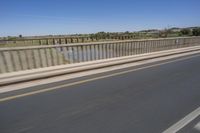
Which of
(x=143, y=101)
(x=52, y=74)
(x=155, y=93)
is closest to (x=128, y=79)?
(x=155, y=93)

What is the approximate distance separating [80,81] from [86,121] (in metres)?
2.97

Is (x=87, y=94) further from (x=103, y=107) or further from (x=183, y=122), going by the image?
(x=183, y=122)

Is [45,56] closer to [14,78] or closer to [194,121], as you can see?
[14,78]

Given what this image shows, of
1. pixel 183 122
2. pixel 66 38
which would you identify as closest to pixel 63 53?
pixel 183 122

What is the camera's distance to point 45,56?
724 centimetres

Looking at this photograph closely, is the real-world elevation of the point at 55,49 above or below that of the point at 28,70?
above

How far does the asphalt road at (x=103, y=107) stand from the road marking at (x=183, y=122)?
0.10 meters

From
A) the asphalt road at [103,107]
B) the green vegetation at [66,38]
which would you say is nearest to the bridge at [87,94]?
the asphalt road at [103,107]

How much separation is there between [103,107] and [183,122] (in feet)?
5.40

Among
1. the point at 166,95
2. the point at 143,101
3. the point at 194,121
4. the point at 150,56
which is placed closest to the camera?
the point at 194,121

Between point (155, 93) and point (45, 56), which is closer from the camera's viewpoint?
point (155, 93)

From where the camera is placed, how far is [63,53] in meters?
7.95

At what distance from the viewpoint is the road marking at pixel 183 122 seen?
3296mm

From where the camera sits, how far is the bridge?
11.5 ft
